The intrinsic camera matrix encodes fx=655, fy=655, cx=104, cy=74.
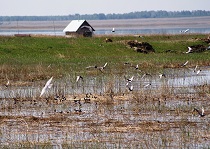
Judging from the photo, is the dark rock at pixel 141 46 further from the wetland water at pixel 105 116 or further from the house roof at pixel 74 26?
the wetland water at pixel 105 116

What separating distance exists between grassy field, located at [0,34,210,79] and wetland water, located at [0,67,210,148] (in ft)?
16.5

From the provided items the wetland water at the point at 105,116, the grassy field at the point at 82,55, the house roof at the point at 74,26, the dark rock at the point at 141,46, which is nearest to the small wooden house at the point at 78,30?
the house roof at the point at 74,26

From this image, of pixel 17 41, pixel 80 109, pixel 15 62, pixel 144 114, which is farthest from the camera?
pixel 17 41

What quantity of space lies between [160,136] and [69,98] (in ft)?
23.9

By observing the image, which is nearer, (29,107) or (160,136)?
(160,136)

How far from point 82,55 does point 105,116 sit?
2258cm

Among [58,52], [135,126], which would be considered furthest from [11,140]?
[58,52]

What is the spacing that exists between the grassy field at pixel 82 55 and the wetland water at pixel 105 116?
5041 mm

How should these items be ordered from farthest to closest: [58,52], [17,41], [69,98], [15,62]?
1. [17,41]
2. [58,52]
3. [15,62]
4. [69,98]

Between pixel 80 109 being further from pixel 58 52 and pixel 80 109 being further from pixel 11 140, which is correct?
pixel 58 52

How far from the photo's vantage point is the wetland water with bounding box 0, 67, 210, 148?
54.6 ft

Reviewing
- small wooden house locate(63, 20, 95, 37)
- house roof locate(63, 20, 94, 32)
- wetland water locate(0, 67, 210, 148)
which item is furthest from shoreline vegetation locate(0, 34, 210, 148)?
house roof locate(63, 20, 94, 32)

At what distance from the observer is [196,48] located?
47.8 m

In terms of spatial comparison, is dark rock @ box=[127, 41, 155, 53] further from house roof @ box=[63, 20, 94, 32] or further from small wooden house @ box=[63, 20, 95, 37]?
house roof @ box=[63, 20, 94, 32]
